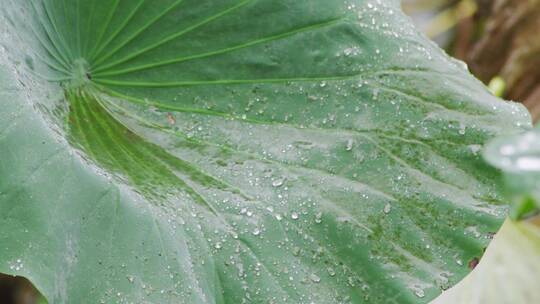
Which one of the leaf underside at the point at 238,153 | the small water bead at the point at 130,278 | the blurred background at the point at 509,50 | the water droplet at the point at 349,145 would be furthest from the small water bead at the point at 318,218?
the blurred background at the point at 509,50

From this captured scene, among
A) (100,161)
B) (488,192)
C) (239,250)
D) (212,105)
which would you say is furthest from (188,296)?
(488,192)

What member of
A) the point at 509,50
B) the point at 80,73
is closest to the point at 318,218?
the point at 80,73

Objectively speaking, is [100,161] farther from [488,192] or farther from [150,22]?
[488,192]

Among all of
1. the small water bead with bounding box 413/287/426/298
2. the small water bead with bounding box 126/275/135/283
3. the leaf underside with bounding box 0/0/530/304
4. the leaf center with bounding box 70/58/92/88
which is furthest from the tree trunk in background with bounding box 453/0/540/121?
the small water bead with bounding box 126/275/135/283

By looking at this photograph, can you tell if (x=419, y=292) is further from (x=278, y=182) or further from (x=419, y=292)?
(x=278, y=182)

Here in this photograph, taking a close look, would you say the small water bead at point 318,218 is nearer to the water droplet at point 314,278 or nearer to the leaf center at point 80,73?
the water droplet at point 314,278

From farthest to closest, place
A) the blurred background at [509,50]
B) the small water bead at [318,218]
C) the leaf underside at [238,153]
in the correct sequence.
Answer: the blurred background at [509,50] < the small water bead at [318,218] < the leaf underside at [238,153]
